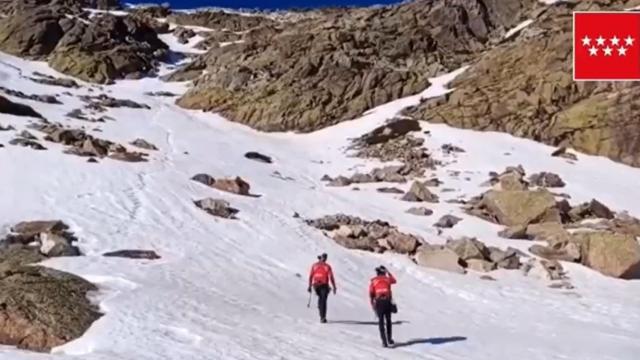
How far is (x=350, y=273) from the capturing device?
28.3 metres

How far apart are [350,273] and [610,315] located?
8278 millimetres

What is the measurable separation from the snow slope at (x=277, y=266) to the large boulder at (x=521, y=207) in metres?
1.32

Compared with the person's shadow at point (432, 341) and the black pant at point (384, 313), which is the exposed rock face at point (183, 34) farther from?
the black pant at point (384, 313)

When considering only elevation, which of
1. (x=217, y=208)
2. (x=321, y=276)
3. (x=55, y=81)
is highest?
(x=55, y=81)

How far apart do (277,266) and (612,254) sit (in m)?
12.2

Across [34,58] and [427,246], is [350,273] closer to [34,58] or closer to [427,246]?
[427,246]

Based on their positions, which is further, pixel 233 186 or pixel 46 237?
pixel 233 186

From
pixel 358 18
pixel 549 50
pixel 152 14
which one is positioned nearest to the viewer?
pixel 549 50

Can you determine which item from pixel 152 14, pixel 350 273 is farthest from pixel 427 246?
pixel 152 14

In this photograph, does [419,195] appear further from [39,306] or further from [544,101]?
[39,306]

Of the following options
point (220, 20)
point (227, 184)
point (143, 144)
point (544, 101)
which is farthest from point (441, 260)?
point (220, 20)

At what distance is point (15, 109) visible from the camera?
49.9m

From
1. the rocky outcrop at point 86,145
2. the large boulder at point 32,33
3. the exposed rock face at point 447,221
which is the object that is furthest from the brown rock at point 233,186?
the large boulder at point 32,33

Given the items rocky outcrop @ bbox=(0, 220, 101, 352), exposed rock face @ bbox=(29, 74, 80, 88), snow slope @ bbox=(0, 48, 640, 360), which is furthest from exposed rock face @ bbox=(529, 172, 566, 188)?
exposed rock face @ bbox=(29, 74, 80, 88)
